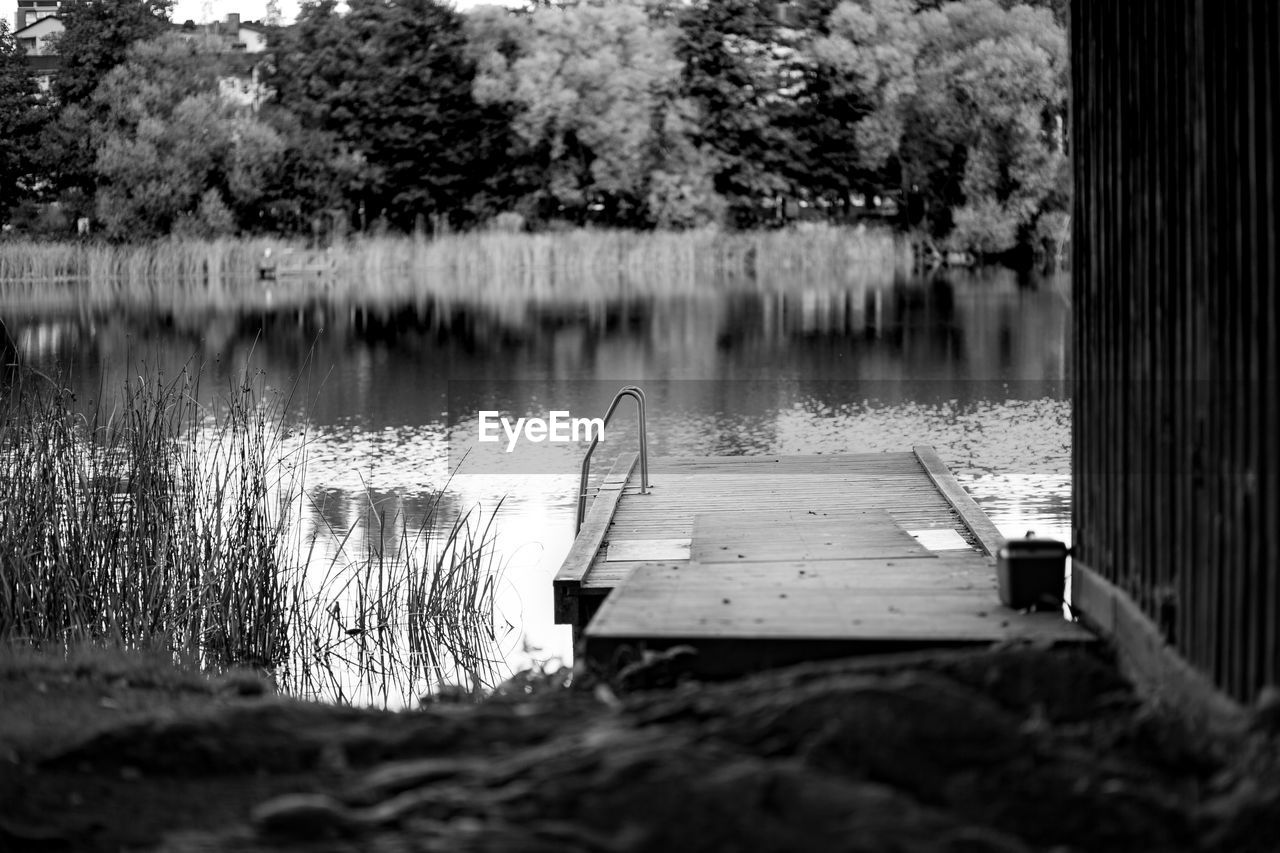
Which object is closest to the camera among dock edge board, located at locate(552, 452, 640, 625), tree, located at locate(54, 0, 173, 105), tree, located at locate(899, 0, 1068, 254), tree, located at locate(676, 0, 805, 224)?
dock edge board, located at locate(552, 452, 640, 625)

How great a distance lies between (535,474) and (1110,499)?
308 inches

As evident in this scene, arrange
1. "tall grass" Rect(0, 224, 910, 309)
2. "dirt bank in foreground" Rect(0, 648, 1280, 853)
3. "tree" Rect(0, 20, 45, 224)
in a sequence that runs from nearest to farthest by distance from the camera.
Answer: "dirt bank in foreground" Rect(0, 648, 1280, 853), "tall grass" Rect(0, 224, 910, 309), "tree" Rect(0, 20, 45, 224)

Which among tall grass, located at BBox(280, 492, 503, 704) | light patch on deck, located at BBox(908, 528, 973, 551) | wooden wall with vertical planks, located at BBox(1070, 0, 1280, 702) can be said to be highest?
wooden wall with vertical planks, located at BBox(1070, 0, 1280, 702)

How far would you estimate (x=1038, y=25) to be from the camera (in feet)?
125

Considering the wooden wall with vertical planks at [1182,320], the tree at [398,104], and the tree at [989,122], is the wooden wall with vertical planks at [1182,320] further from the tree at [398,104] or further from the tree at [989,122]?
the tree at [398,104]

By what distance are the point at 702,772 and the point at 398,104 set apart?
40.3 metres

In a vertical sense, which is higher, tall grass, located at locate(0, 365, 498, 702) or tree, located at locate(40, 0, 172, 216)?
tree, located at locate(40, 0, 172, 216)

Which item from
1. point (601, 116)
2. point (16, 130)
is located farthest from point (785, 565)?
point (16, 130)

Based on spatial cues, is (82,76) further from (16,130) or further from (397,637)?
(397,637)

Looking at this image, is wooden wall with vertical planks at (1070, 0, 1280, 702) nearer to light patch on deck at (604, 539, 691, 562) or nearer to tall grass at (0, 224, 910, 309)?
light patch on deck at (604, 539, 691, 562)

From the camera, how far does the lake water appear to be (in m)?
10.0

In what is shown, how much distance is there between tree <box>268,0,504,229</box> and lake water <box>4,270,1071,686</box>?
1244 cm

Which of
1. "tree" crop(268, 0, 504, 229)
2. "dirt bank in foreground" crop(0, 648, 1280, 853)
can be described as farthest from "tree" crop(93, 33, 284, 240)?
"dirt bank in foreground" crop(0, 648, 1280, 853)

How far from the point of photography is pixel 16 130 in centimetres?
4016
